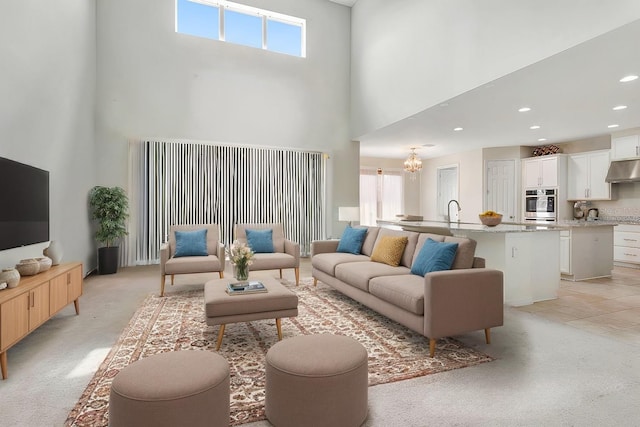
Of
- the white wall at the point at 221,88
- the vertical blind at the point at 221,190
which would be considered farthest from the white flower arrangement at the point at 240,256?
the white wall at the point at 221,88

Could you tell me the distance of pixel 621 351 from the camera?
107 inches

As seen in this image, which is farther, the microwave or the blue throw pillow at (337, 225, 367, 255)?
the microwave

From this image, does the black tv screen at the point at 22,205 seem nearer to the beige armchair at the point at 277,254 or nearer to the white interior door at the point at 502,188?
the beige armchair at the point at 277,254

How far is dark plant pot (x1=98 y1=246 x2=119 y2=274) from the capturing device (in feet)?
18.5

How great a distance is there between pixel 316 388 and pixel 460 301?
4.87 ft

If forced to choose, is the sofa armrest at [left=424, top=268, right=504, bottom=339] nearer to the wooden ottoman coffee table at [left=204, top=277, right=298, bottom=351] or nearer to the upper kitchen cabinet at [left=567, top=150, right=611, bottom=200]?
the wooden ottoman coffee table at [left=204, top=277, right=298, bottom=351]

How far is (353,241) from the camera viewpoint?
15.7ft

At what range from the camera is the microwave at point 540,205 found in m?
7.79

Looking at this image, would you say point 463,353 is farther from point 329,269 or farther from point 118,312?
point 118,312

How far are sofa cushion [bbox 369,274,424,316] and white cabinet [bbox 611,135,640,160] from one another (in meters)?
6.05

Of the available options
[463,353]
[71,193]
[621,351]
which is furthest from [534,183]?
[71,193]

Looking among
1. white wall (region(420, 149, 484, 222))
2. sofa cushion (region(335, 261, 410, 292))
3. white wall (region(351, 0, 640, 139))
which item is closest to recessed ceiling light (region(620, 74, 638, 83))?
white wall (region(351, 0, 640, 139))

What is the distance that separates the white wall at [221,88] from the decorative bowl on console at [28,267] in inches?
140

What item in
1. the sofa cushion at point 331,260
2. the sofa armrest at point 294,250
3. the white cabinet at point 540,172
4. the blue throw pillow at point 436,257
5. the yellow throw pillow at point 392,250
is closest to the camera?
the blue throw pillow at point 436,257
